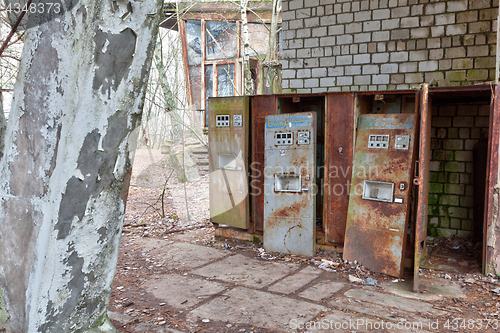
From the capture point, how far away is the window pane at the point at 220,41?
13344 mm

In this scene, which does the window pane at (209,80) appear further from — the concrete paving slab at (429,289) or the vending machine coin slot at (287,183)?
the concrete paving slab at (429,289)

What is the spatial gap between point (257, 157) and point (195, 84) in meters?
9.18

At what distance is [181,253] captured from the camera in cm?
549

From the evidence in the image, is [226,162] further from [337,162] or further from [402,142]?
[402,142]

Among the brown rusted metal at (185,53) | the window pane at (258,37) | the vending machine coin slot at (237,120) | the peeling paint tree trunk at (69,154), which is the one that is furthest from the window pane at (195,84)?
the peeling paint tree trunk at (69,154)

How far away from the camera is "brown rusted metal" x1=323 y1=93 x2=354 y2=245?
16.4 feet

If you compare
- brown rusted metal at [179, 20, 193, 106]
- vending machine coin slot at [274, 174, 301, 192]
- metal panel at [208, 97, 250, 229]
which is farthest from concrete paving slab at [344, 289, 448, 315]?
brown rusted metal at [179, 20, 193, 106]

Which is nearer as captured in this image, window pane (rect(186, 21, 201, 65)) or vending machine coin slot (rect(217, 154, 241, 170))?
vending machine coin slot (rect(217, 154, 241, 170))

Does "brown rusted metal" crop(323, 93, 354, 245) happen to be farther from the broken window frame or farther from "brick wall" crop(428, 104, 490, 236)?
the broken window frame

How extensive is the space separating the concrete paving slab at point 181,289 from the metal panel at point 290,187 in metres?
1.37

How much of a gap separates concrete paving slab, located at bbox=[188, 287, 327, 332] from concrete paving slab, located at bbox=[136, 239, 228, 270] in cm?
117

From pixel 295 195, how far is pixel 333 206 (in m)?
0.52

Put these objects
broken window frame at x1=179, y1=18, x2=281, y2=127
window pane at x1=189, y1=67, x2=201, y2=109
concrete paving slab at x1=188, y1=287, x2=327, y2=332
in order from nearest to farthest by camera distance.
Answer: concrete paving slab at x1=188, y1=287, x2=327, y2=332 < broken window frame at x1=179, y1=18, x2=281, y2=127 < window pane at x1=189, y1=67, x2=201, y2=109

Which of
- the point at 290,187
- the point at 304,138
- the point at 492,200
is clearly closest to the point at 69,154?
the point at 304,138
